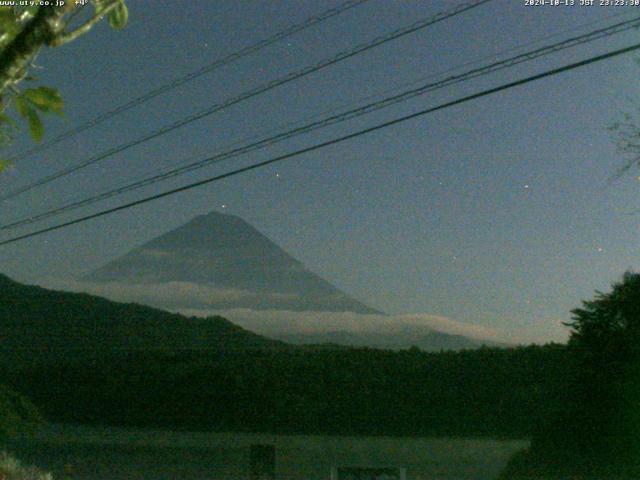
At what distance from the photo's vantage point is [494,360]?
27.9 metres

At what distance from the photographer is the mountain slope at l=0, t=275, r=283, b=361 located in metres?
38.2

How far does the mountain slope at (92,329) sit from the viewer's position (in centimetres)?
3819

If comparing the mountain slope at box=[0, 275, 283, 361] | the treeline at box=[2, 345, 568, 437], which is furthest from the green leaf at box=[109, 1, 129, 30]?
the mountain slope at box=[0, 275, 283, 361]

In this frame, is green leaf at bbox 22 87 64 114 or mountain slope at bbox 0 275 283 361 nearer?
green leaf at bbox 22 87 64 114

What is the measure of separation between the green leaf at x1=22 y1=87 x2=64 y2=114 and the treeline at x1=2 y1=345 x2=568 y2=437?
869 inches

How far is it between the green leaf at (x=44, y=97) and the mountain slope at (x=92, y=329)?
3243 centimetres

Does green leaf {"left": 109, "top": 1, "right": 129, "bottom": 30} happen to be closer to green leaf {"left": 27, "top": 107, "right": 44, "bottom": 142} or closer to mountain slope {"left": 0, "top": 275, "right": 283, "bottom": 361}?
green leaf {"left": 27, "top": 107, "right": 44, "bottom": 142}

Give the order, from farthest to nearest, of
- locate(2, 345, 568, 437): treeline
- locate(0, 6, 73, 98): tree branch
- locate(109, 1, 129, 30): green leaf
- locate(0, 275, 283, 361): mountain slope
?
locate(0, 275, 283, 361): mountain slope, locate(2, 345, 568, 437): treeline, locate(109, 1, 129, 30): green leaf, locate(0, 6, 73, 98): tree branch

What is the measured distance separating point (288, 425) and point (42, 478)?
69.7 feet

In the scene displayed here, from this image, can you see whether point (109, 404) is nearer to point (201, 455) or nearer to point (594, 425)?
point (201, 455)

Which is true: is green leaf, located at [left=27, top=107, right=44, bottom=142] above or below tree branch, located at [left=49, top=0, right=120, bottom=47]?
below

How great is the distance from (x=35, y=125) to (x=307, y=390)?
90.7ft

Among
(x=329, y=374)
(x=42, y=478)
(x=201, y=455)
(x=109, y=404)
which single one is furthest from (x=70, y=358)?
(x=42, y=478)

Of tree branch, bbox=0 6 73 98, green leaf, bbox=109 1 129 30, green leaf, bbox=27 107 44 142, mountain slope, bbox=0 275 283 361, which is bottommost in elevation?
green leaf, bbox=27 107 44 142
